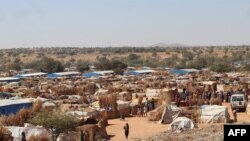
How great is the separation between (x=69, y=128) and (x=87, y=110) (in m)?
7.74

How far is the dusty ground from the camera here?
25109 millimetres

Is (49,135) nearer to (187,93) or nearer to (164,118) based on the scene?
(164,118)

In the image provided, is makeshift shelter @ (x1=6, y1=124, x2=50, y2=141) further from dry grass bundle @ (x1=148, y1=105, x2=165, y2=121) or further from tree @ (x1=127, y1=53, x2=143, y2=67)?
tree @ (x1=127, y1=53, x2=143, y2=67)

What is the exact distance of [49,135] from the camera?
21609 millimetres

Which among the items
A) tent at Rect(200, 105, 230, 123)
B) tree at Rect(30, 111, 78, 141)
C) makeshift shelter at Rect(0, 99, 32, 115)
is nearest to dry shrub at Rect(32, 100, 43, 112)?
makeshift shelter at Rect(0, 99, 32, 115)

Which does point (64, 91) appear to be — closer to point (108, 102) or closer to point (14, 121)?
point (108, 102)

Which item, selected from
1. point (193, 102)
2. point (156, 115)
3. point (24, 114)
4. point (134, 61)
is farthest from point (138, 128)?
point (134, 61)

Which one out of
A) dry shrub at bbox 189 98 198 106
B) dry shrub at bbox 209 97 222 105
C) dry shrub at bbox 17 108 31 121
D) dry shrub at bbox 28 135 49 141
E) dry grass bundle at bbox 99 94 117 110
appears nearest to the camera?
dry shrub at bbox 28 135 49 141

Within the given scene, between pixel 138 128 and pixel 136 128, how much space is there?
0.12 metres

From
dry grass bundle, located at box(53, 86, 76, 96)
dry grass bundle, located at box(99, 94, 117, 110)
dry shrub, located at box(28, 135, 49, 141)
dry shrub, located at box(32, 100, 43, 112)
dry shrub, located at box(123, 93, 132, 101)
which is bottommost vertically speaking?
dry grass bundle, located at box(53, 86, 76, 96)

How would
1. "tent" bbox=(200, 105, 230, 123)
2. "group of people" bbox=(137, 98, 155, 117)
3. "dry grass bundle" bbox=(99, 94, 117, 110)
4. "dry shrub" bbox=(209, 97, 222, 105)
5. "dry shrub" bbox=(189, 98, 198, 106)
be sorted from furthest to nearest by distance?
"dry shrub" bbox=(209, 97, 222, 105) → "dry shrub" bbox=(189, 98, 198, 106) → "group of people" bbox=(137, 98, 155, 117) → "dry grass bundle" bbox=(99, 94, 117, 110) → "tent" bbox=(200, 105, 230, 123)

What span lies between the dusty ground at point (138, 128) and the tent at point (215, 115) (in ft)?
3.35

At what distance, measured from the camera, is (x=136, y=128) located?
28.0m

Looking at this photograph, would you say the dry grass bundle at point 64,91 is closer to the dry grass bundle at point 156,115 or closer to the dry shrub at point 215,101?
the dry shrub at point 215,101
